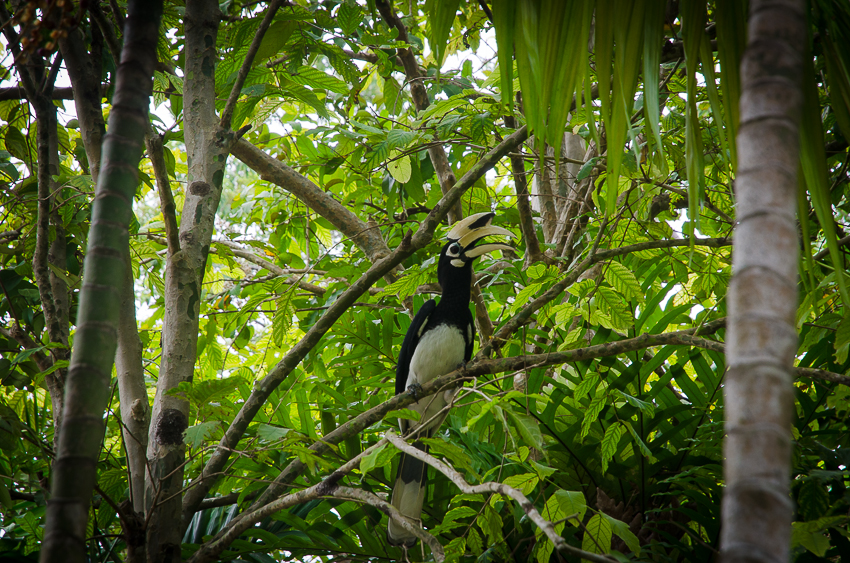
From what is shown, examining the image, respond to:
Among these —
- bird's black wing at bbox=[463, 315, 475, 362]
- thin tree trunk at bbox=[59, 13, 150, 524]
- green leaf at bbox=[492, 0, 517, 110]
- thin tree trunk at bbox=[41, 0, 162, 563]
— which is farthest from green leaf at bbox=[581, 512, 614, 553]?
bird's black wing at bbox=[463, 315, 475, 362]

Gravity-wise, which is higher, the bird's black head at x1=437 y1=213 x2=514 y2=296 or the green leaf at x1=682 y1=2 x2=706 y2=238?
the bird's black head at x1=437 y1=213 x2=514 y2=296

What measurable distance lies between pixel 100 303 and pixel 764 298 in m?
0.72

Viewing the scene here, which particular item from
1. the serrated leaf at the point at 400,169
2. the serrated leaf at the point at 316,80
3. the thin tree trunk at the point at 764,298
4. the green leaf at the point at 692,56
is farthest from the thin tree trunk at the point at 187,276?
the thin tree trunk at the point at 764,298

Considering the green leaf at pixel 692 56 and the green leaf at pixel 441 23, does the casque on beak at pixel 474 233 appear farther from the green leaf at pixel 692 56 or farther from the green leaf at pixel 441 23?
the green leaf at pixel 692 56

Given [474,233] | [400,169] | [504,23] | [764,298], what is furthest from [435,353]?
[764,298]

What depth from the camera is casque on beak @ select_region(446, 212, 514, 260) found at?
308cm

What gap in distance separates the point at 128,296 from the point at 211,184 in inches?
19.6

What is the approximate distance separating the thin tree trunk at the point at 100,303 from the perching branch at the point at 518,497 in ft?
1.93

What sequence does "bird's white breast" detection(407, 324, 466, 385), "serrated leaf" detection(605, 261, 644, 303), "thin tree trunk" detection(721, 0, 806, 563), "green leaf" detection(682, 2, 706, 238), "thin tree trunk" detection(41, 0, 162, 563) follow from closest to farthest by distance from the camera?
"thin tree trunk" detection(721, 0, 806, 563)
"thin tree trunk" detection(41, 0, 162, 563)
"green leaf" detection(682, 2, 706, 238)
"serrated leaf" detection(605, 261, 644, 303)
"bird's white breast" detection(407, 324, 466, 385)

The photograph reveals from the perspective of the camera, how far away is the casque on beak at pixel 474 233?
3.08 meters

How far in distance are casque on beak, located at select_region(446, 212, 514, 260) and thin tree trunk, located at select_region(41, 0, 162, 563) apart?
7.42 feet

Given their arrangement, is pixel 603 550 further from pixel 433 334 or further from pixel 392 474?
pixel 433 334

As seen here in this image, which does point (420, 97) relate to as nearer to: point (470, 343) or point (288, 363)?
point (470, 343)

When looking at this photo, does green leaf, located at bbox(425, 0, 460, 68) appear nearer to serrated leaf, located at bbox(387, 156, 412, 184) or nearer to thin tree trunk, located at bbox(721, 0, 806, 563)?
thin tree trunk, located at bbox(721, 0, 806, 563)
